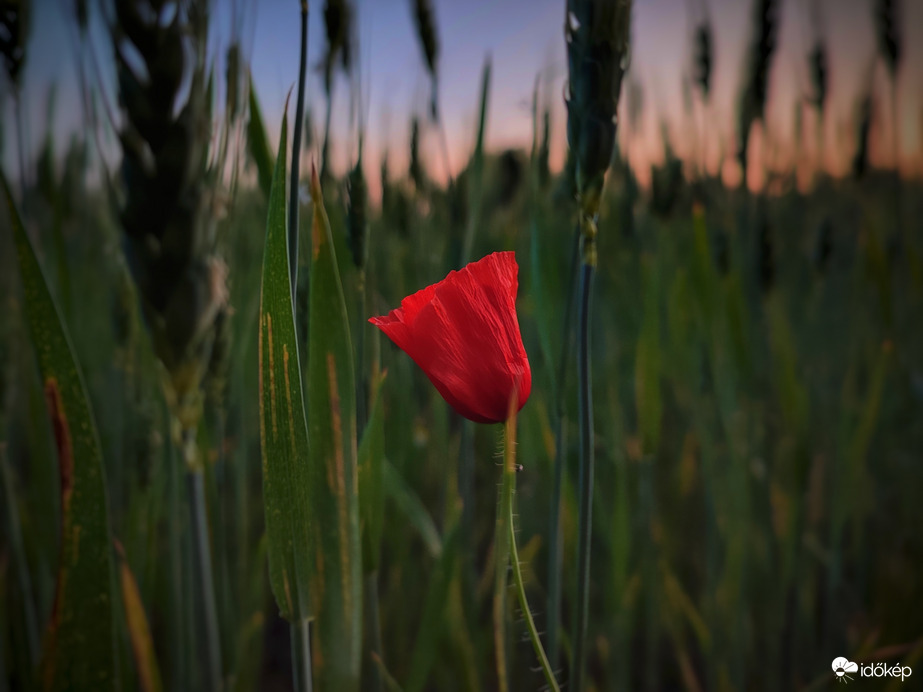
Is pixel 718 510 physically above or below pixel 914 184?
below

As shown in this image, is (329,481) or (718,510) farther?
(718,510)

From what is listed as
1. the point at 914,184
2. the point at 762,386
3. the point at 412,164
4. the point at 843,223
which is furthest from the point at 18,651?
the point at 843,223

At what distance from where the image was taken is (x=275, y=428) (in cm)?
24

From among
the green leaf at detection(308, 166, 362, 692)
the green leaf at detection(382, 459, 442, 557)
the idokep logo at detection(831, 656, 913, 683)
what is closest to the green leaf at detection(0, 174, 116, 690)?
the green leaf at detection(308, 166, 362, 692)

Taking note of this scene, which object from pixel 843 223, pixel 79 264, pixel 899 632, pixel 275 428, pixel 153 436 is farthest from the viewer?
pixel 843 223

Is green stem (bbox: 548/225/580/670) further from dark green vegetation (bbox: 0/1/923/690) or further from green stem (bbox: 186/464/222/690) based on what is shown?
green stem (bbox: 186/464/222/690)

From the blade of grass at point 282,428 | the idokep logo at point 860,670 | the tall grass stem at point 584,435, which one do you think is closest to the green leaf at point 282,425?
the blade of grass at point 282,428

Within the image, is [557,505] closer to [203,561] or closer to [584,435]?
[584,435]

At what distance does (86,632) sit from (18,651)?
0.41 metres

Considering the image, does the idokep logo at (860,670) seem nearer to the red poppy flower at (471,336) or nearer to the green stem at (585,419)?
the green stem at (585,419)

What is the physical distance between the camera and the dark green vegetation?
0.39 meters

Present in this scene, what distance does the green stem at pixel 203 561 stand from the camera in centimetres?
29

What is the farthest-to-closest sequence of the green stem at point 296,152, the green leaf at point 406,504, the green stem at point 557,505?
the green leaf at point 406,504, the green stem at point 557,505, the green stem at point 296,152

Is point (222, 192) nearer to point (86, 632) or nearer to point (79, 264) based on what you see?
point (86, 632)
